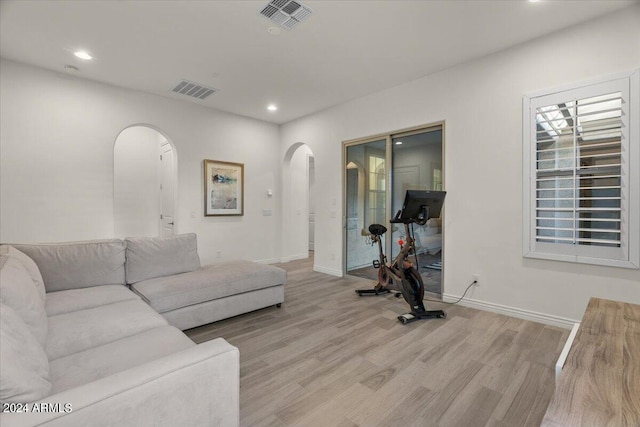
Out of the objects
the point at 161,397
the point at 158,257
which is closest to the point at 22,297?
the point at 161,397

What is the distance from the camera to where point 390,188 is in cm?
436

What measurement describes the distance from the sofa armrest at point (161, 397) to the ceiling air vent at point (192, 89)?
3.98 m

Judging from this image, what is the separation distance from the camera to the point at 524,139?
9.91 feet

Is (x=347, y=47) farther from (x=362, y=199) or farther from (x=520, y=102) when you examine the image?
(x=362, y=199)

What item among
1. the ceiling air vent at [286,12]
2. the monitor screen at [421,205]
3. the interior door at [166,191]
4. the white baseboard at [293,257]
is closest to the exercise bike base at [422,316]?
the monitor screen at [421,205]

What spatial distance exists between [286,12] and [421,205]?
2.26 metres

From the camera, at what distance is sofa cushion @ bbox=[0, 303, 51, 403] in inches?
35.6

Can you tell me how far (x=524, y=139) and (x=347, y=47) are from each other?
6.93ft

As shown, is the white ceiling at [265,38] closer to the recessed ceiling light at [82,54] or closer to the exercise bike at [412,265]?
the recessed ceiling light at [82,54]

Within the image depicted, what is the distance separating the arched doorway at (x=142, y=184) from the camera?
5.37 m

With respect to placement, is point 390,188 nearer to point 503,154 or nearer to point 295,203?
point 503,154

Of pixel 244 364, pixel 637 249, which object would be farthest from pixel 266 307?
pixel 637 249

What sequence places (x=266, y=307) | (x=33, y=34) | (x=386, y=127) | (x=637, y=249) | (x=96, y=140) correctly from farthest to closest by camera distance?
(x=386, y=127) → (x=96, y=140) → (x=266, y=307) → (x=33, y=34) → (x=637, y=249)

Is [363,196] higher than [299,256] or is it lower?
higher
